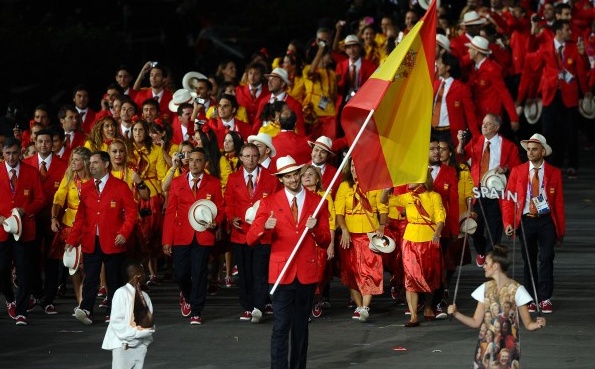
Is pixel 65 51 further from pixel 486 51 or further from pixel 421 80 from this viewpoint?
pixel 421 80

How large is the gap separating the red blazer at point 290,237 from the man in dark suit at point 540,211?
3.68 m

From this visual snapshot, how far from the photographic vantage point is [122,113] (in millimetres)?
21156

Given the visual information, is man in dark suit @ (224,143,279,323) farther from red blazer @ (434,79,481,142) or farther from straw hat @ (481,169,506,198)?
red blazer @ (434,79,481,142)

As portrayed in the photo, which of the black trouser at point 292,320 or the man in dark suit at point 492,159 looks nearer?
the black trouser at point 292,320

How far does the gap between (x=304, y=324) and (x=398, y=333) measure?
247 cm

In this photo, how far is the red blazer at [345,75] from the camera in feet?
85.6

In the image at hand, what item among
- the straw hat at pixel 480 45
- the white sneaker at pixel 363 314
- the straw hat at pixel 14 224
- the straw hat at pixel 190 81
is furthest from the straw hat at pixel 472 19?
the straw hat at pixel 14 224

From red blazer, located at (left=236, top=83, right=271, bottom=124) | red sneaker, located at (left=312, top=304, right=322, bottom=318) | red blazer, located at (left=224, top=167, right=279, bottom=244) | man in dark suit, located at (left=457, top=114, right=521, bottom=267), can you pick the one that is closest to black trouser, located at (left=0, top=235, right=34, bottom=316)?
red blazer, located at (left=224, top=167, right=279, bottom=244)

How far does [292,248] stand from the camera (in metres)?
15.6

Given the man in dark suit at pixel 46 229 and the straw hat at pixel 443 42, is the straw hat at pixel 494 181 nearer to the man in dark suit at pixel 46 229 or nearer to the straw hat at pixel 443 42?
the man in dark suit at pixel 46 229

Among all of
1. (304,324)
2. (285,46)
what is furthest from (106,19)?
(304,324)

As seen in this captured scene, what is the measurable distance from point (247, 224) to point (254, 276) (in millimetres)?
569

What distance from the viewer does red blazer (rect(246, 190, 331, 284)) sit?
610 inches

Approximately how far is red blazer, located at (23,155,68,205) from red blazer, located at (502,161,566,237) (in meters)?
5.04
